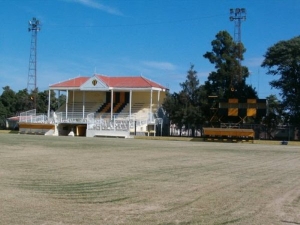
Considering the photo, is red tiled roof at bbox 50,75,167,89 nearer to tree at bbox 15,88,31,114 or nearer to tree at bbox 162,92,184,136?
tree at bbox 162,92,184,136

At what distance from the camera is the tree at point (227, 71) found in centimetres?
5891

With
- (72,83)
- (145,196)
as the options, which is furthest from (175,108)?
(145,196)

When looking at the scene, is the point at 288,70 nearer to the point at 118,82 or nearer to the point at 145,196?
the point at 118,82

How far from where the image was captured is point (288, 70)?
55.7m

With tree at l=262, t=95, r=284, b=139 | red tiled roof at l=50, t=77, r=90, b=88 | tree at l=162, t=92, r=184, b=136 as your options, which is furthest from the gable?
tree at l=262, t=95, r=284, b=139

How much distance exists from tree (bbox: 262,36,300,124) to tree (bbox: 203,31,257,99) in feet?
12.9

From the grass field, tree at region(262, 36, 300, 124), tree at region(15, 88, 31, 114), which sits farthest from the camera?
tree at region(15, 88, 31, 114)

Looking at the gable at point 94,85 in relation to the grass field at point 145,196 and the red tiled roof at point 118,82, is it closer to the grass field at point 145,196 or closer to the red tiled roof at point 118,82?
the red tiled roof at point 118,82

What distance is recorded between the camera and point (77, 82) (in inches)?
2707

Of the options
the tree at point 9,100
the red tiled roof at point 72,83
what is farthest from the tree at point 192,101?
the tree at point 9,100

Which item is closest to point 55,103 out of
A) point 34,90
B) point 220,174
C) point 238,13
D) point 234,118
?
point 34,90

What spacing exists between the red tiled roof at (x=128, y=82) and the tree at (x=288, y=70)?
53.2 ft

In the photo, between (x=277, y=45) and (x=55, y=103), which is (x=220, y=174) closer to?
(x=277, y=45)

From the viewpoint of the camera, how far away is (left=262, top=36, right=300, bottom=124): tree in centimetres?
5391
